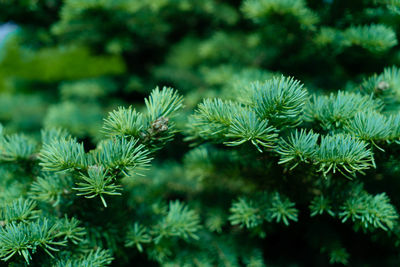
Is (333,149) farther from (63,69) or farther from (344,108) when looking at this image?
(63,69)

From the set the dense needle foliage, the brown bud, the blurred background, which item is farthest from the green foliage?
the brown bud

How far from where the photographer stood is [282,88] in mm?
472

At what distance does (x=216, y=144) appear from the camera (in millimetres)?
888

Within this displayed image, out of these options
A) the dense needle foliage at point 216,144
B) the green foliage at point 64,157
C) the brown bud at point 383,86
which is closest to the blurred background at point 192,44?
the dense needle foliage at point 216,144

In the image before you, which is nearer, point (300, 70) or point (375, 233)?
point (375, 233)

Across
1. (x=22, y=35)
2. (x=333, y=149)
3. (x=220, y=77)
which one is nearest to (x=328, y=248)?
(x=333, y=149)

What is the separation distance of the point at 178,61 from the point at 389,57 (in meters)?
0.73

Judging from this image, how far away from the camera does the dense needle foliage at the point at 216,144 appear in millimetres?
486

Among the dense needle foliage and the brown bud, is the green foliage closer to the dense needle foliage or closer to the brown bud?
the dense needle foliage

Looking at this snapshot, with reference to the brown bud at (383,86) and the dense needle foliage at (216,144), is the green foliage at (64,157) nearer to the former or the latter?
the dense needle foliage at (216,144)

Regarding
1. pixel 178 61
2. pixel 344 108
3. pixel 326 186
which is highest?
pixel 178 61

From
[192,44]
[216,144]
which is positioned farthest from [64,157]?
[192,44]

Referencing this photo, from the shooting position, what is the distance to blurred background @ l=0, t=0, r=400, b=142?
2.56 ft

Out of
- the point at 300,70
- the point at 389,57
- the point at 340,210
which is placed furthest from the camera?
the point at 300,70
